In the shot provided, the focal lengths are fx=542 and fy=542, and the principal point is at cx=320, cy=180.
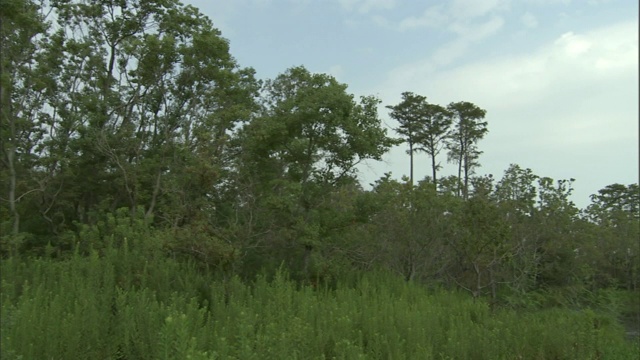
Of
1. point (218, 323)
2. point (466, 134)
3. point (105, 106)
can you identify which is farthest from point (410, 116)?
point (218, 323)

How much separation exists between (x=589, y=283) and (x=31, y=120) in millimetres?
23566

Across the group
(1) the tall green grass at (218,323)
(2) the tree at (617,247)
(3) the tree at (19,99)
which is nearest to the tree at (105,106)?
(3) the tree at (19,99)

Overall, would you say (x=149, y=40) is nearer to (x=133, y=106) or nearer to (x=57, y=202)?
(x=133, y=106)

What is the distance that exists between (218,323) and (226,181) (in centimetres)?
750

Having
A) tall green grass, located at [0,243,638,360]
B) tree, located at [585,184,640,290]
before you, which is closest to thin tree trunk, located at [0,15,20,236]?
tall green grass, located at [0,243,638,360]

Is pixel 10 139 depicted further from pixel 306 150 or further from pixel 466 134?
pixel 466 134

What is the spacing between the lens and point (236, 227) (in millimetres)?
11461

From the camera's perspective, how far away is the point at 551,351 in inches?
345

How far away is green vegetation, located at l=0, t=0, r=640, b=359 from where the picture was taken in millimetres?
7348

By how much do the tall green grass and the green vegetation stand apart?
0.13 feet

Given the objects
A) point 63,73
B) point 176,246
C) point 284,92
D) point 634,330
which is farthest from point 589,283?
point 63,73

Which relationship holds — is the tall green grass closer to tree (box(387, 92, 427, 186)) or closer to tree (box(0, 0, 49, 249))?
tree (box(0, 0, 49, 249))

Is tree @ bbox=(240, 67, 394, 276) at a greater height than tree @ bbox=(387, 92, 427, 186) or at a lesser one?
lesser

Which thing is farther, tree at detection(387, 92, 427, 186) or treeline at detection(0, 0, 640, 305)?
tree at detection(387, 92, 427, 186)
